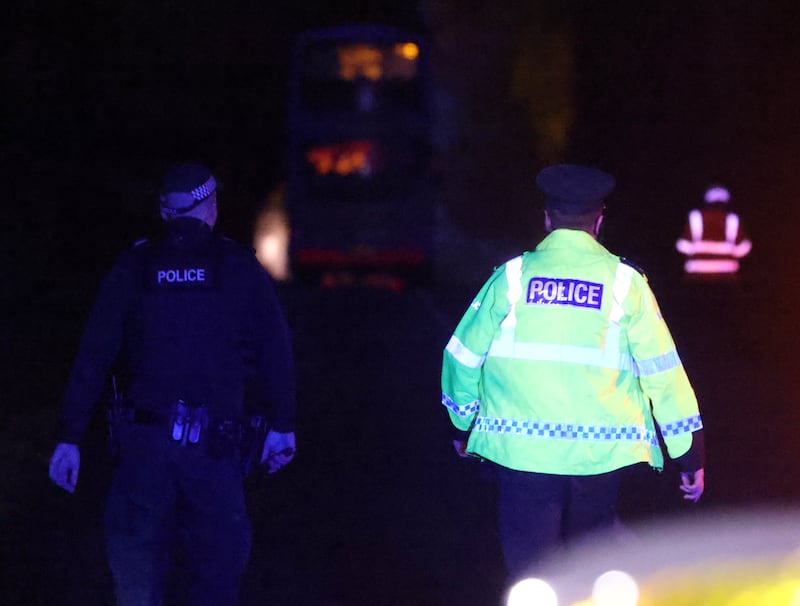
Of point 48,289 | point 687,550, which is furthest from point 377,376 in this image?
point 48,289

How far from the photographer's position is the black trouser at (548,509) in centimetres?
384

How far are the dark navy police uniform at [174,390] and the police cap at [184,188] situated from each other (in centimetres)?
5

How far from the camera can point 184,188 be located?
3.99 metres

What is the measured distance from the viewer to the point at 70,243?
1238 inches

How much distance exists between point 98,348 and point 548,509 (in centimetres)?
145

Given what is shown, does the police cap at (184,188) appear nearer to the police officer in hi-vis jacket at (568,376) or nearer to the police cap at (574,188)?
the police officer in hi-vis jacket at (568,376)

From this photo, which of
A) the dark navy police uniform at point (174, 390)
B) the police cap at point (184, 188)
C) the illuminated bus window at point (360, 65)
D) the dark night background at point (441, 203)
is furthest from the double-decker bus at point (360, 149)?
the dark navy police uniform at point (174, 390)

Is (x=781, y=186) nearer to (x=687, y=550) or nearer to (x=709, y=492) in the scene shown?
(x=709, y=492)

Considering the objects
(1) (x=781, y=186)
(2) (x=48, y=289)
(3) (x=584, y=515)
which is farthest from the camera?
(2) (x=48, y=289)

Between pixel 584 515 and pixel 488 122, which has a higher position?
pixel 488 122

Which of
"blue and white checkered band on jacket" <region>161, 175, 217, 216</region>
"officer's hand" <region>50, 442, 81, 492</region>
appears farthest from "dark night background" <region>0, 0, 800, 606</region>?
"blue and white checkered band on jacket" <region>161, 175, 217, 216</region>

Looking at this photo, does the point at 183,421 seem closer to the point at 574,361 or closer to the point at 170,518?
the point at 170,518

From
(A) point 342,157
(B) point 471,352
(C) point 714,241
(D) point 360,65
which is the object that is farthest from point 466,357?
(D) point 360,65

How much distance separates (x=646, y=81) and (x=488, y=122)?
11.4m
